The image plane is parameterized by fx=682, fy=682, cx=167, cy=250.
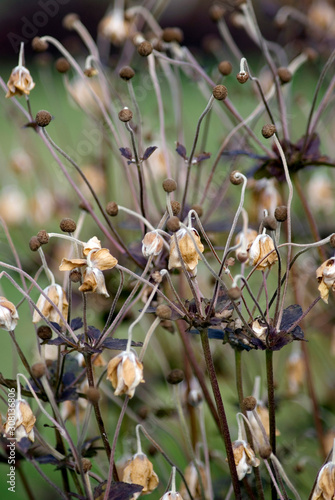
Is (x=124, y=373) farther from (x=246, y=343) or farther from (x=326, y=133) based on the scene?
(x=326, y=133)

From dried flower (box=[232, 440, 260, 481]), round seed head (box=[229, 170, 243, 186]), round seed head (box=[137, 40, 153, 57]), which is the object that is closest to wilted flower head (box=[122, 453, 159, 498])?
dried flower (box=[232, 440, 260, 481])

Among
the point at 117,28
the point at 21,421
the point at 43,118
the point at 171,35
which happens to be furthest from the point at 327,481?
the point at 117,28

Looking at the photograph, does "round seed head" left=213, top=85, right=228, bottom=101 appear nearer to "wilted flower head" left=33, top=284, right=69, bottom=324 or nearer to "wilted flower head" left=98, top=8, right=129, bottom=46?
"wilted flower head" left=33, top=284, right=69, bottom=324

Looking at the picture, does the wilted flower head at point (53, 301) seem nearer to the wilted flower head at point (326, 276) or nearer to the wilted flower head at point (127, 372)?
the wilted flower head at point (127, 372)

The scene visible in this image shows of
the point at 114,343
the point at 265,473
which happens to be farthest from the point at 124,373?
the point at 265,473

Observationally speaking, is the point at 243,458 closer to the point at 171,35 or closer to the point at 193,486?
the point at 193,486

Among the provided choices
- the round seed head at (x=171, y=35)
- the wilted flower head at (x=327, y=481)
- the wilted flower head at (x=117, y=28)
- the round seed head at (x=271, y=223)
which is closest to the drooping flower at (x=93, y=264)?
the round seed head at (x=271, y=223)
